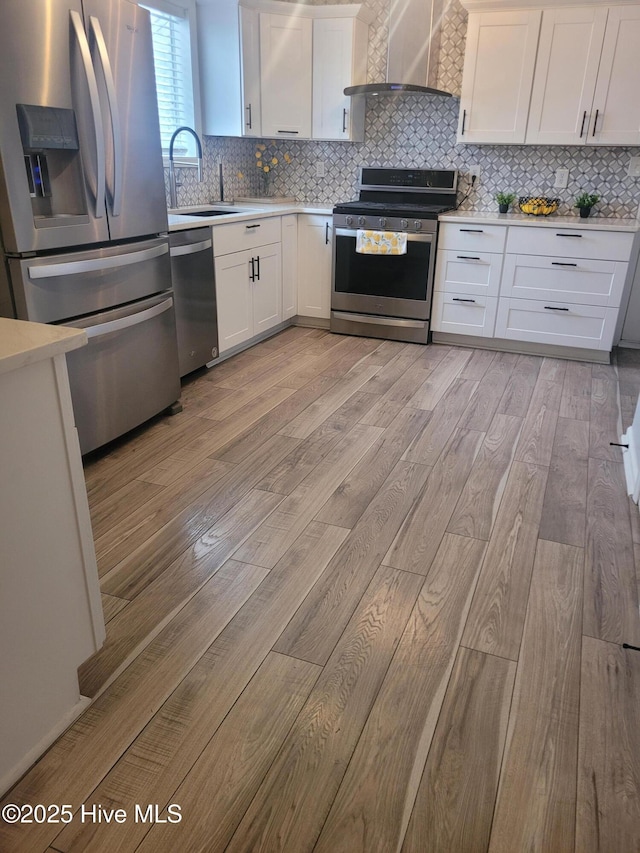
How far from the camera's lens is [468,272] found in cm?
427

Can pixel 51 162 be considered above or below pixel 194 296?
above

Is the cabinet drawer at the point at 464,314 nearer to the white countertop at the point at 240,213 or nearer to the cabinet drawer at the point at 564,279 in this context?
the cabinet drawer at the point at 564,279

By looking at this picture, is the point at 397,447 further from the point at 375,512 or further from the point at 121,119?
the point at 121,119

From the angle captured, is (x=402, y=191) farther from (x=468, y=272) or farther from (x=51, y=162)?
(x=51, y=162)

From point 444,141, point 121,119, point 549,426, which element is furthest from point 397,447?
point 444,141

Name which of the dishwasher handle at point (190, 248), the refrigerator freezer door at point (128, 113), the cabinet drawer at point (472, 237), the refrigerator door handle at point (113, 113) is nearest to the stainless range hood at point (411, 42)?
the cabinet drawer at point (472, 237)

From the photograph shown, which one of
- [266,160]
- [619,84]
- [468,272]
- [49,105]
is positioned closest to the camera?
[49,105]

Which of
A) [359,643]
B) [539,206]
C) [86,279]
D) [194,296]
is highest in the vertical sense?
[539,206]

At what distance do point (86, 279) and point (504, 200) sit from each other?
315cm

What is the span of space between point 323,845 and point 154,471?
1735 millimetres

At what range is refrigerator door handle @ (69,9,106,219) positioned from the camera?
222 centimetres

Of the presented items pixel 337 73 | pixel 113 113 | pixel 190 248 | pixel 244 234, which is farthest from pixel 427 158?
pixel 113 113

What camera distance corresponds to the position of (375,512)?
7.82 ft

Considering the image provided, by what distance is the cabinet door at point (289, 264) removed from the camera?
4.54 metres
